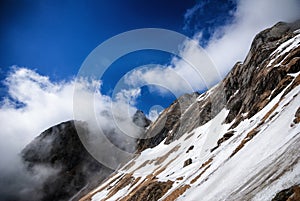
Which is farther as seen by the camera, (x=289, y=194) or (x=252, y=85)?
(x=252, y=85)

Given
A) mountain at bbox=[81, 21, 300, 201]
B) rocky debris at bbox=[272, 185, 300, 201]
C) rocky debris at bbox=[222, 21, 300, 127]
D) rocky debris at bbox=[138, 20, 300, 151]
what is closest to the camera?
rocky debris at bbox=[272, 185, 300, 201]

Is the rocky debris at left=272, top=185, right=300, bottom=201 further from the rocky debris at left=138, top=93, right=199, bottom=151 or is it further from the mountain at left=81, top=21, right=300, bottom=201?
the rocky debris at left=138, top=93, right=199, bottom=151

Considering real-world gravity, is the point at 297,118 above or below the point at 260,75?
below

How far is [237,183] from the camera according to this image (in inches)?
1305

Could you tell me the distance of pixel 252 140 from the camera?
1770 inches

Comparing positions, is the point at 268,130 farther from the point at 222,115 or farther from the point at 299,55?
the point at 222,115

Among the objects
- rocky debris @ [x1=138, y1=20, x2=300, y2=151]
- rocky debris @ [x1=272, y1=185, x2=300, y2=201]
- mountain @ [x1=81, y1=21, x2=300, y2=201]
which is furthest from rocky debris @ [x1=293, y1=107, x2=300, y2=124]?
rocky debris @ [x1=138, y1=20, x2=300, y2=151]

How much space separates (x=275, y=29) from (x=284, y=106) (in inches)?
2622

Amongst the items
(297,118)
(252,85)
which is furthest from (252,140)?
(252,85)

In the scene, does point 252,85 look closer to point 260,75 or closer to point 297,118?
point 260,75

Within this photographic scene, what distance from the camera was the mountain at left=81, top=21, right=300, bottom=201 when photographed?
94.0ft

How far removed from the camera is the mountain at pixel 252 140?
2866 centimetres

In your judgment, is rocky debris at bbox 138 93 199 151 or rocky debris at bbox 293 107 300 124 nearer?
rocky debris at bbox 293 107 300 124

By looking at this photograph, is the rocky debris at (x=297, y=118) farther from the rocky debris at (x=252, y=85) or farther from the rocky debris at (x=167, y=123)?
the rocky debris at (x=167, y=123)
